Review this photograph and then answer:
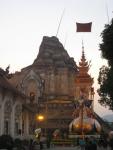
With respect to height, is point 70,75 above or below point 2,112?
above

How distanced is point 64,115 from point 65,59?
436 inches

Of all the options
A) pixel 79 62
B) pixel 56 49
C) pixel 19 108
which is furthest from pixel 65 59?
pixel 19 108

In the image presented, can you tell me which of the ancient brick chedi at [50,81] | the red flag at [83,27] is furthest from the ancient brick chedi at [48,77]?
the red flag at [83,27]

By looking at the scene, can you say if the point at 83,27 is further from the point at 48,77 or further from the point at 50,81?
the point at 50,81

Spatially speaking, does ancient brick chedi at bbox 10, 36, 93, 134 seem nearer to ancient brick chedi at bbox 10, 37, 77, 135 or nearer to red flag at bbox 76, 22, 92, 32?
ancient brick chedi at bbox 10, 37, 77, 135

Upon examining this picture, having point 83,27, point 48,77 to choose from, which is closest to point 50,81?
point 48,77

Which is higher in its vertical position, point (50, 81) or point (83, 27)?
point (83, 27)

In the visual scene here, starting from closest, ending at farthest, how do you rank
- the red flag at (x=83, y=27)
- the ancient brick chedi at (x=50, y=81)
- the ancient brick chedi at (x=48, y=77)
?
1. the red flag at (x=83, y=27)
2. the ancient brick chedi at (x=50, y=81)
3. the ancient brick chedi at (x=48, y=77)

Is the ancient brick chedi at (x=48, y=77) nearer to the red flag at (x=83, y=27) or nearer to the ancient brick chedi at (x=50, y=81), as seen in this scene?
the ancient brick chedi at (x=50, y=81)

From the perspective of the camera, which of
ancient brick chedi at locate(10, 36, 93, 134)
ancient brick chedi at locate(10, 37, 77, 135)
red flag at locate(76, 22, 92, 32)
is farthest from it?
ancient brick chedi at locate(10, 37, 77, 135)

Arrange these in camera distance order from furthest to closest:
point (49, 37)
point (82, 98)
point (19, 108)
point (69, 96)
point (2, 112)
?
point (49, 37)
point (69, 96)
point (82, 98)
point (19, 108)
point (2, 112)

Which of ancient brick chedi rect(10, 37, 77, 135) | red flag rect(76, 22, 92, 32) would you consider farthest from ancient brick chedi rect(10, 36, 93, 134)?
red flag rect(76, 22, 92, 32)

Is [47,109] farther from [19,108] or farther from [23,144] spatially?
[23,144]

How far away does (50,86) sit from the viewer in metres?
64.6
